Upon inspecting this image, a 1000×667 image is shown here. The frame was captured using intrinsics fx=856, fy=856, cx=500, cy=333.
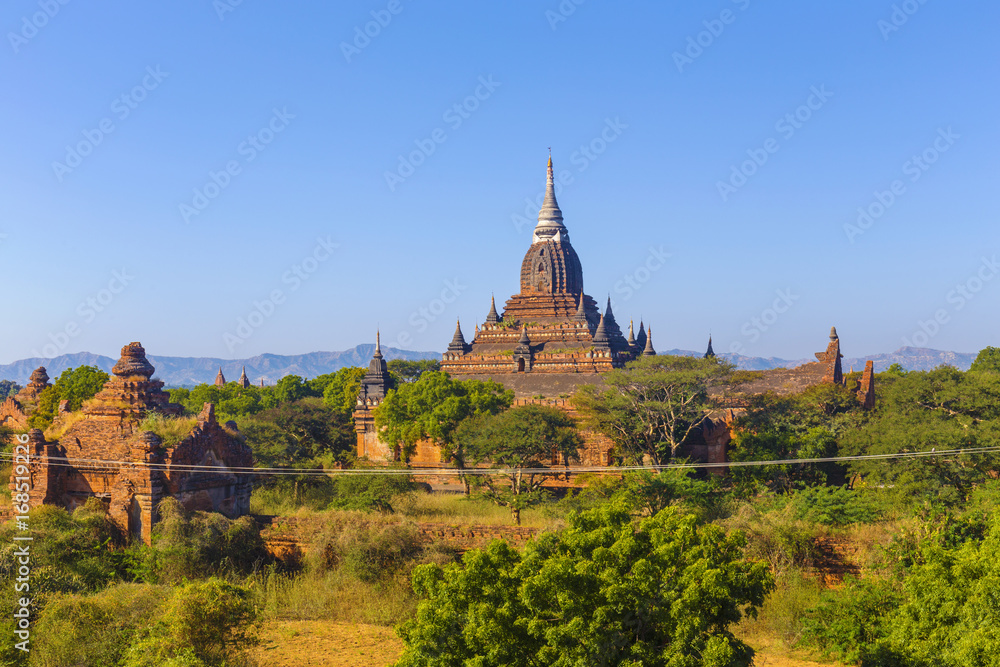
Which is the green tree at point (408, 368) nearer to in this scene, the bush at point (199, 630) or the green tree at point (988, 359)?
the green tree at point (988, 359)

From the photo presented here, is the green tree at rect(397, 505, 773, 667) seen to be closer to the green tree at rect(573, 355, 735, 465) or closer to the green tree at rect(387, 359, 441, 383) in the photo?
the green tree at rect(573, 355, 735, 465)

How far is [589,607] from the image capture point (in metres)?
14.6

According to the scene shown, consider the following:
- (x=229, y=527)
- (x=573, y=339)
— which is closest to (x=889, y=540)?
(x=229, y=527)

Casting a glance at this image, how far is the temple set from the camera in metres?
60.6

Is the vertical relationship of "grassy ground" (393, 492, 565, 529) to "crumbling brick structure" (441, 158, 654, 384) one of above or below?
below

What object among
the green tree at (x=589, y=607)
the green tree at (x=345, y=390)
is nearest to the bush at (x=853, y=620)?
the green tree at (x=589, y=607)

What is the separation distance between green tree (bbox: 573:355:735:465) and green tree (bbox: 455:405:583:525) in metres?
2.40

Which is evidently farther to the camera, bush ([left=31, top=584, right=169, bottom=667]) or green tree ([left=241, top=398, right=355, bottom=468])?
green tree ([left=241, top=398, right=355, bottom=468])

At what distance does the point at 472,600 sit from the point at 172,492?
1483 centimetres

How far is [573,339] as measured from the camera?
221 feet

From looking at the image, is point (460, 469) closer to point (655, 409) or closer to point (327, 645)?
point (655, 409)

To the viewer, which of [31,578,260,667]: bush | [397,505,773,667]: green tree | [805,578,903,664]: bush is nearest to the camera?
[397,505,773,667]: green tree

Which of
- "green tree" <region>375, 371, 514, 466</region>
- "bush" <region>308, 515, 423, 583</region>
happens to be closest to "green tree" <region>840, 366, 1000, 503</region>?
"bush" <region>308, 515, 423, 583</region>

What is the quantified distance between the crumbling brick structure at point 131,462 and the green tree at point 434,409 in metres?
13.4
